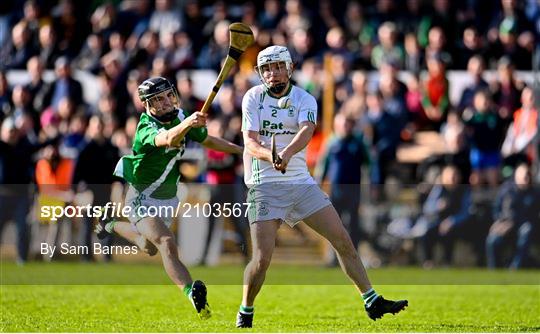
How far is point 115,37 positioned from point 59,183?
3473 mm

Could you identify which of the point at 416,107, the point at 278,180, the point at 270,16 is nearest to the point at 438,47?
the point at 416,107

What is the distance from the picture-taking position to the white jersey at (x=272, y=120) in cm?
1130

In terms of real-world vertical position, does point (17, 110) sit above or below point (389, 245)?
above

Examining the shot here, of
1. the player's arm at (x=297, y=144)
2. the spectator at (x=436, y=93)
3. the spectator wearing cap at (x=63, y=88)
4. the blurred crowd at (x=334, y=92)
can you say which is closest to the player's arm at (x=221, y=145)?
the player's arm at (x=297, y=144)

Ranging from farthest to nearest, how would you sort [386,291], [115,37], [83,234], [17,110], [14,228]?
[115,37], [17,110], [14,228], [83,234], [386,291]

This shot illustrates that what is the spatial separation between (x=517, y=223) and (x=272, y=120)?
31.9 feet

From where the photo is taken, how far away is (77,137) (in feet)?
68.9

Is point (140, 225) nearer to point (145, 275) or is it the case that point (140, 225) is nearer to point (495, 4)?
point (145, 275)

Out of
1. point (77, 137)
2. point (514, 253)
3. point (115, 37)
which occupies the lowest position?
point (514, 253)

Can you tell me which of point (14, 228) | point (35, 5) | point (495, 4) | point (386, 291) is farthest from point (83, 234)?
point (495, 4)

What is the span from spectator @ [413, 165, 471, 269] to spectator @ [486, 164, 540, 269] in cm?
51

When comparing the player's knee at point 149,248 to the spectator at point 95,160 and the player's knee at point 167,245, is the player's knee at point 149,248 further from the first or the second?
the spectator at point 95,160

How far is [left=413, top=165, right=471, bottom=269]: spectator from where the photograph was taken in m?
20.3

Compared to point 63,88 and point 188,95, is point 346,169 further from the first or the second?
point 63,88
